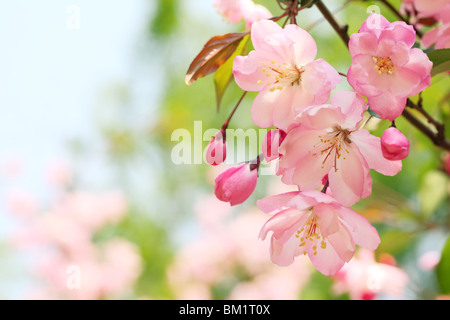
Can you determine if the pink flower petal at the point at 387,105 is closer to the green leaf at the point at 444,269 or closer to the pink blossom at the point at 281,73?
the pink blossom at the point at 281,73

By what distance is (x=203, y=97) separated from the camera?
3.62 meters

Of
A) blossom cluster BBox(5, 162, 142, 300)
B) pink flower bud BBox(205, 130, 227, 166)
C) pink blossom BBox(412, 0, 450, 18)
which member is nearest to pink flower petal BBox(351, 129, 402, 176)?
pink flower bud BBox(205, 130, 227, 166)

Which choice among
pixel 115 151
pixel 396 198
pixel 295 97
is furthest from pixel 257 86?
pixel 115 151

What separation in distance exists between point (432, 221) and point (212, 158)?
75 cm

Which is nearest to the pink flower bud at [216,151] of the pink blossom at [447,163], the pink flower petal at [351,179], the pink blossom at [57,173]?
the pink flower petal at [351,179]

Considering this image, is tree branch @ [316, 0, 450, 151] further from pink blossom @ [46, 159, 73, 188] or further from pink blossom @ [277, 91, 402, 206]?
pink blossom @ [46, 159, 73, 188]

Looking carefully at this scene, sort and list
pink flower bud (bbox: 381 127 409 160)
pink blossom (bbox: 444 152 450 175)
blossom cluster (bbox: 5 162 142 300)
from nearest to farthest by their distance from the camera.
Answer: pink flower bud (bbox: 381 127 409 160) → pink blossom (bbox: 444 152 450 175) → blossom cluster (bbox: 5 162 142 300)

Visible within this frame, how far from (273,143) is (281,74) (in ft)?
0.27

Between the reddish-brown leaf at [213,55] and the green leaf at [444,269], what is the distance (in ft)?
1.50

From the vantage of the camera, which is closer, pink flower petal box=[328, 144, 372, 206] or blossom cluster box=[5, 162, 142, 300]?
pink flower petal box=[328, 144, 372, 206]

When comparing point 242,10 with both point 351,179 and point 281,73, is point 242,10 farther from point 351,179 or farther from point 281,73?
point 351,179

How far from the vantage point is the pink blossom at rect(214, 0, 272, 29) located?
0.56m

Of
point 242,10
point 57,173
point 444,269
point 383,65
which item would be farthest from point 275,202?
point 57,173

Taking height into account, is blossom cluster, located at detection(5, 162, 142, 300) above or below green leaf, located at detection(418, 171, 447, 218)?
below
